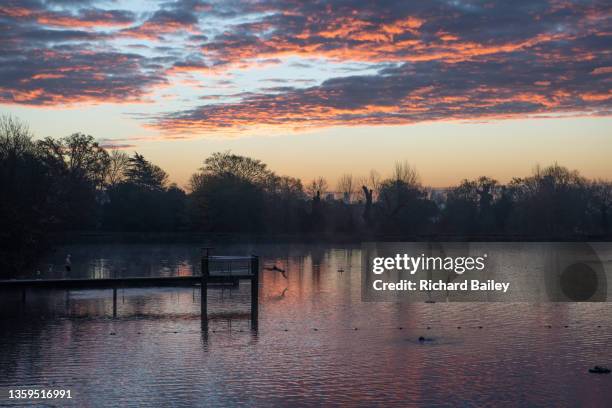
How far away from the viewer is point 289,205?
394 feet

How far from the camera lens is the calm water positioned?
18.5 m

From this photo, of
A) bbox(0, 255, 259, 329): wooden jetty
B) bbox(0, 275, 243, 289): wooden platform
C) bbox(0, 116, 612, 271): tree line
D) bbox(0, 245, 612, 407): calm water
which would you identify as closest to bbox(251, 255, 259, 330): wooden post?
bbox(0, 255, 259, 329): wooden jetty

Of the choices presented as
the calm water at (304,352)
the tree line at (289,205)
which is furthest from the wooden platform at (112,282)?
the tree line at (289,205)

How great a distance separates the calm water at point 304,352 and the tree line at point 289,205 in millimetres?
55279

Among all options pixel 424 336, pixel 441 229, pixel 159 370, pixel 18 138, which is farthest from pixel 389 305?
pixel 441 229

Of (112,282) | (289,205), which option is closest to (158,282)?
(112,282)

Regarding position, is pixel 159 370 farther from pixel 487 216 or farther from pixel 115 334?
pixel 487 216

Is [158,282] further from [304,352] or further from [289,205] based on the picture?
[289,205]

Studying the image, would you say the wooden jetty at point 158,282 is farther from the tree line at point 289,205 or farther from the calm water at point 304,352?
the tree line at point 289,205

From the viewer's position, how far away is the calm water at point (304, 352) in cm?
1853

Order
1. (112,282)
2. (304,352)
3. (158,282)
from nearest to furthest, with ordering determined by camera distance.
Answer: (304,352) < (112,282) < (158,282)

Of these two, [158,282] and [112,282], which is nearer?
[112,282]

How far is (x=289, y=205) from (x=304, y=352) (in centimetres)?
9672

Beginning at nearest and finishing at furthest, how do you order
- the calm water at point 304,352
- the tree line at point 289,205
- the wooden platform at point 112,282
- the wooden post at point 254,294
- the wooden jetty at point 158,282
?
the calm water at point 304,352, the wooden platform at point 112,282, the wooden jetty at point 158,282, the wooden post at point 254,294, the tree line at point 289,205
